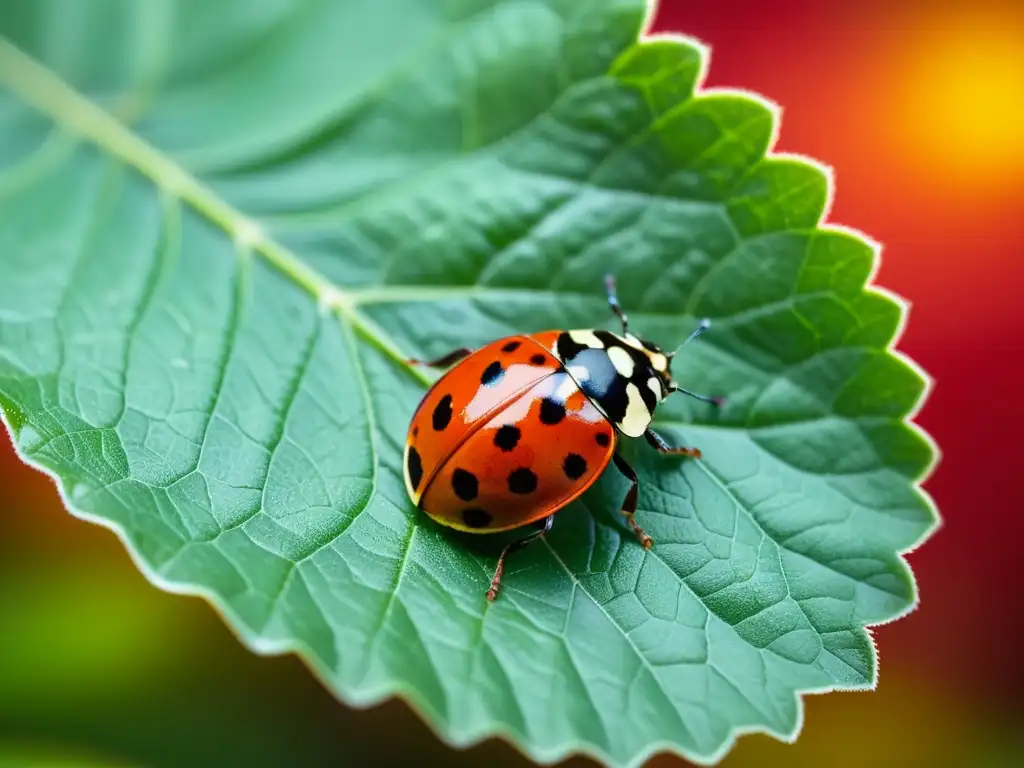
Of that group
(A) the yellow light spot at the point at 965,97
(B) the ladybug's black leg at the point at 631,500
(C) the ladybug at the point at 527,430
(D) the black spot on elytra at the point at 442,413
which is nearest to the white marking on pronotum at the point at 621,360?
(C) the ladybug at the point at 527,430

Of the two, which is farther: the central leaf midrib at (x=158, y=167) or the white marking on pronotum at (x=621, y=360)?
the central leaf midrib at (x=158, y=167)

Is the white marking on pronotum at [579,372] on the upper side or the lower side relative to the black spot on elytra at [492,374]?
upper

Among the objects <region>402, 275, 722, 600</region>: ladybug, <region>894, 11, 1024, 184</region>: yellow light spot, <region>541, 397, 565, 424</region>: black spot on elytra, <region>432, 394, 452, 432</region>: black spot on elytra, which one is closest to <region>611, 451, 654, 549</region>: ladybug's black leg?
<region>402, 275, 722, 600</region>: ladybug

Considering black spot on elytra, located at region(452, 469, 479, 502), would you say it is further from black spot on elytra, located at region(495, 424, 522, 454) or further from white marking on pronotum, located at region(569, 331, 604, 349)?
white marking on pronotum, located at region(569, 331, 604, 349)

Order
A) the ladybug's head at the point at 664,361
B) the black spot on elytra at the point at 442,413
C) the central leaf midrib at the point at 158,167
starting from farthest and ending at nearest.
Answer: the central leaf midrib at the point at 158,167, the ladybug's head at the point at 664,361, the black spot on elytra at the point at 442,413

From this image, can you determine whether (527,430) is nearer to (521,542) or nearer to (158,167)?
(521,542)

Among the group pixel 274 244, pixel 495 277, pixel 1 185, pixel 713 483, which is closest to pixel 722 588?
pixel 713 483

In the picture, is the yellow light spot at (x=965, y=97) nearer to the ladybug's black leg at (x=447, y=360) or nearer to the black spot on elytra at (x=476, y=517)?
the ladybug's black leg at (x=447, y=360)
